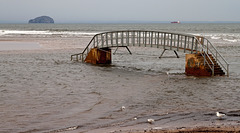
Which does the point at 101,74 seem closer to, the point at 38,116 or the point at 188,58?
the point at 188,58

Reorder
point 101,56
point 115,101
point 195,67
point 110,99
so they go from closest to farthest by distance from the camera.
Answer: point 115,101, point 110,99, point 195,67, point 101,56

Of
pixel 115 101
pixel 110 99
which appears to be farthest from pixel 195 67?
pixel 115 101

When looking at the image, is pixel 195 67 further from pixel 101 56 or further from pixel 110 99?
pixel 101 56

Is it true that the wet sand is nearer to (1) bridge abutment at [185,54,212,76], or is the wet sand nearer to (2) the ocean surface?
(2) the ocean surface

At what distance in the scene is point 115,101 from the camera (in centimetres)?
1341

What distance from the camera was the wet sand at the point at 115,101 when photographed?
972 cm

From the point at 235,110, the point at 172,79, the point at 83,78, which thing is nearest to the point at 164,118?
the point at 235,110

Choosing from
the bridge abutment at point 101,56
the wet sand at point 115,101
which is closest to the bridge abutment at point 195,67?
the wet sand at point 115,101

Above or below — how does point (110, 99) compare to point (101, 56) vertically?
below

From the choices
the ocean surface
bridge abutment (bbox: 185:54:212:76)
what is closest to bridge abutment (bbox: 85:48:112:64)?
the ocean surface

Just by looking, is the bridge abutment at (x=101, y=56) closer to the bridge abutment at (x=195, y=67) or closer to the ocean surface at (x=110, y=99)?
the ocean surface at (x=110, y=99)

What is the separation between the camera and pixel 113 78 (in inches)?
781

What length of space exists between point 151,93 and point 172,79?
429cm

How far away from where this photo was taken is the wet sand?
972 cm
